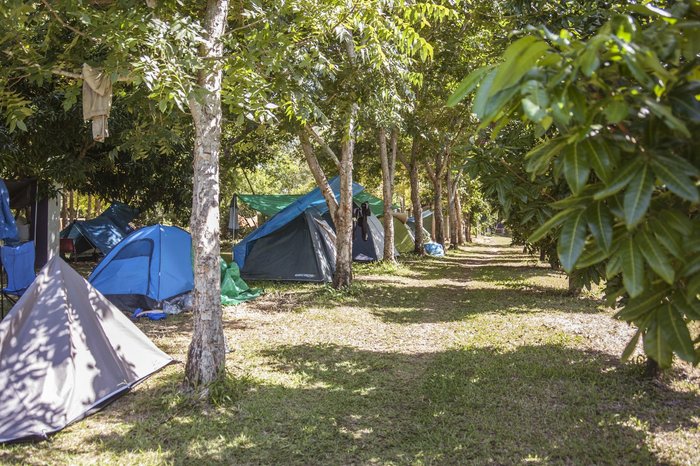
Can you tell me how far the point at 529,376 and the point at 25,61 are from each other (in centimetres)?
524

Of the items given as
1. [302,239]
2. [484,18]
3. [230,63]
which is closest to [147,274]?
[302,239]

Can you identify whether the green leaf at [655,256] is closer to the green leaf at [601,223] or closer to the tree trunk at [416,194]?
the green leaf at [601,223]

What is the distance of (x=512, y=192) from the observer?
3.71 metres

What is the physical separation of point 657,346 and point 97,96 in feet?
15.2

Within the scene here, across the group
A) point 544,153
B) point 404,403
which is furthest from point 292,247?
point 544,153

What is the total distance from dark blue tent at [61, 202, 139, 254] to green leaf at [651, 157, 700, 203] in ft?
53.8

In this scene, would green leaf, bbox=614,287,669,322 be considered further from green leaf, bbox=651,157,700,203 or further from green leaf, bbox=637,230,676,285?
green leaf, bbox=651,157,700,203

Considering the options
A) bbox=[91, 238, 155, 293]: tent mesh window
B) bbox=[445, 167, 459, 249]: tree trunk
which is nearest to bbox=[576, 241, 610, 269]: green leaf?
bbox=[91, 238, 155, 293]: tent mesh window

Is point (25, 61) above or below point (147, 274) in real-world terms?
above

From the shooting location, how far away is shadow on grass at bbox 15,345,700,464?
3545mm

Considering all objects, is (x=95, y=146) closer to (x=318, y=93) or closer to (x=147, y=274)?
(x=147, y=274)

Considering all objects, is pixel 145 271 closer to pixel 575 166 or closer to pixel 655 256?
pixel 575 166

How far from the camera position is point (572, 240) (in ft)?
5.11

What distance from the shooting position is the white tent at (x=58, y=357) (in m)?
3.79
